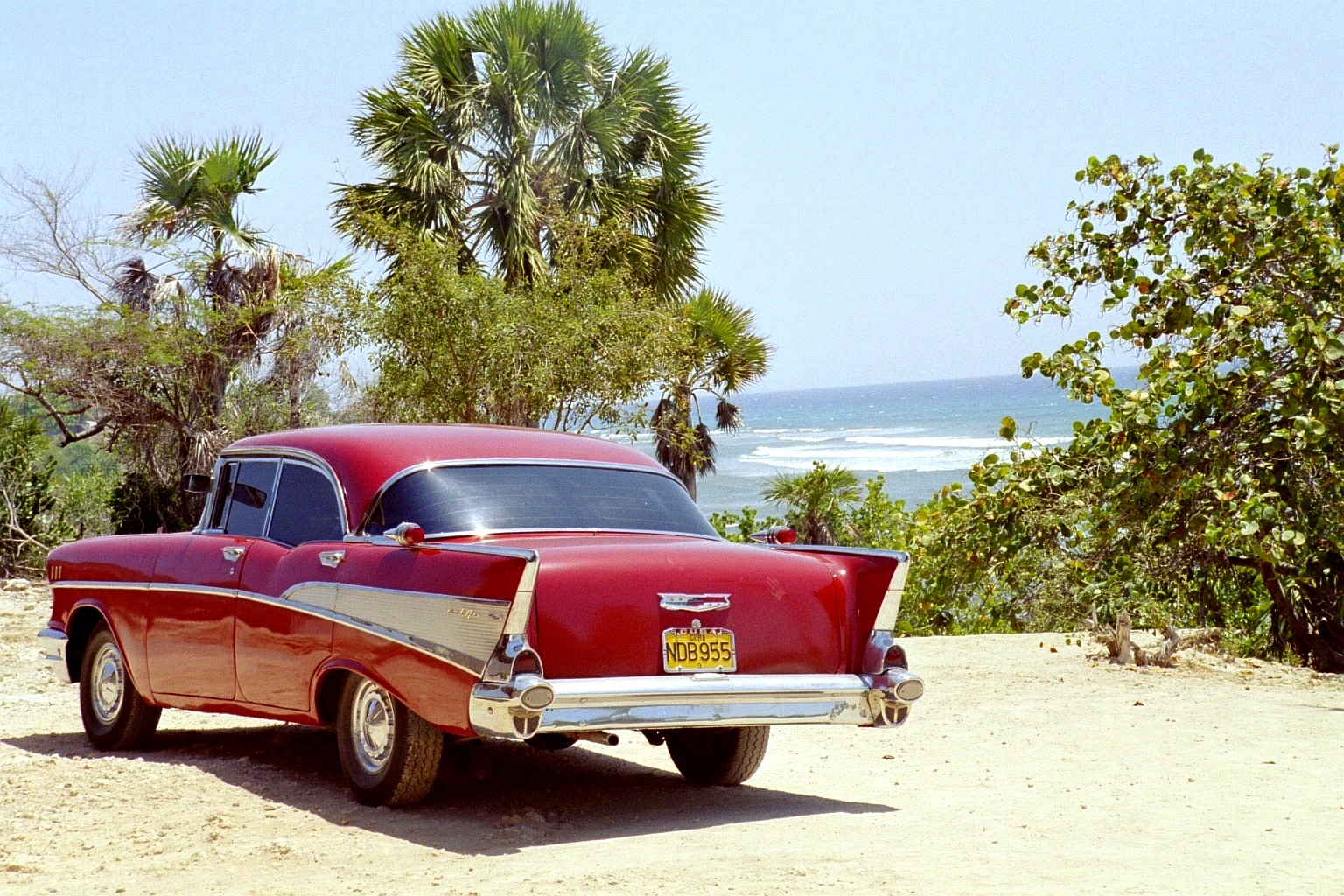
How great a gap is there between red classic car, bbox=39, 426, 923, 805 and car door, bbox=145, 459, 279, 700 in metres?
0.01

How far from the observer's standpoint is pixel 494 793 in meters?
6.53

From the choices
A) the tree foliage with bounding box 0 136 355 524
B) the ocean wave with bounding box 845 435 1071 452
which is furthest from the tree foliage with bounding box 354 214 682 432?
the ocean wave with bounding box 845 435 1071 452

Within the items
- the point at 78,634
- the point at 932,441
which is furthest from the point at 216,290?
the point at 932,441

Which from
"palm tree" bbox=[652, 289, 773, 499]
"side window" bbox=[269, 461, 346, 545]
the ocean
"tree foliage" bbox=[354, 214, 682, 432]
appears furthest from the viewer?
the ocean

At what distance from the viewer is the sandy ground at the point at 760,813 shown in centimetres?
486

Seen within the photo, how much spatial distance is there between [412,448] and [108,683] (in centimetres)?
259

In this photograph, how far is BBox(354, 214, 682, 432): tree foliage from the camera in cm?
1677

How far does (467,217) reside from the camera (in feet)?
67.6

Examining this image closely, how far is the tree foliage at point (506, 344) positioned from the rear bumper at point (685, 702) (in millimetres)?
10930

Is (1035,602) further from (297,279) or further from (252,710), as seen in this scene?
(297,279)

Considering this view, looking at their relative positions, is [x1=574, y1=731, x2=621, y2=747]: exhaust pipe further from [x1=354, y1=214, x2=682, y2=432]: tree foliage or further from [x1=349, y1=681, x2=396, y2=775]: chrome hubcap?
[x1=354, y1=214, x2=682, y2=432]: tree foliage

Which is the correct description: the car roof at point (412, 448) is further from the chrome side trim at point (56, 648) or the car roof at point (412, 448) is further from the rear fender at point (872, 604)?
the chrome side trim at point (56, 648)

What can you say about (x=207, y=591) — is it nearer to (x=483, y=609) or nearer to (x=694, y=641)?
(x=483, y=609)

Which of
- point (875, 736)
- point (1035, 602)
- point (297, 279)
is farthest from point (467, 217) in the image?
point (875, 736)
